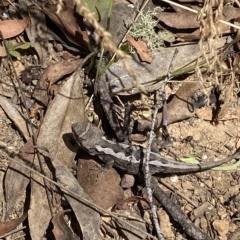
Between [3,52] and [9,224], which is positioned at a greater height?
[3,52]

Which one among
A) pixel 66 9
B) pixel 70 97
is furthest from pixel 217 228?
pixel 66 9

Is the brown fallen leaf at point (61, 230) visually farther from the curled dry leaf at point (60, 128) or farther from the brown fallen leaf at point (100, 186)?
the brown fallen leaf at point (100, 186)

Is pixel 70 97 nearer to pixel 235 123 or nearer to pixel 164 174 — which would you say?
pixel 164 174

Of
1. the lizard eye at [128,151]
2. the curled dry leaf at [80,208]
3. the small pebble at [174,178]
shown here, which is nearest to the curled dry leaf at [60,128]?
the curled dry leaf at [80,208]

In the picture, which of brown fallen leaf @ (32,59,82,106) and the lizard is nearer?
the lizard

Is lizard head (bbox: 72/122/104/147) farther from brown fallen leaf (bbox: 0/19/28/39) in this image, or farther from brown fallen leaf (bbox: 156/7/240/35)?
brown fallen leaf (bbox: 156/7/240/35)

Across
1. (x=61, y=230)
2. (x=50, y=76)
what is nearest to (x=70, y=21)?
(x=50, y=76)

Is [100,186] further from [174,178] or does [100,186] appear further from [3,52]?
[3,52]

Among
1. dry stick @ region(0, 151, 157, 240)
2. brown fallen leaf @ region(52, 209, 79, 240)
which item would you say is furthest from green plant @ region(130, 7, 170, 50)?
brown fallen leaf @ region(52, 209, 79, 240)
